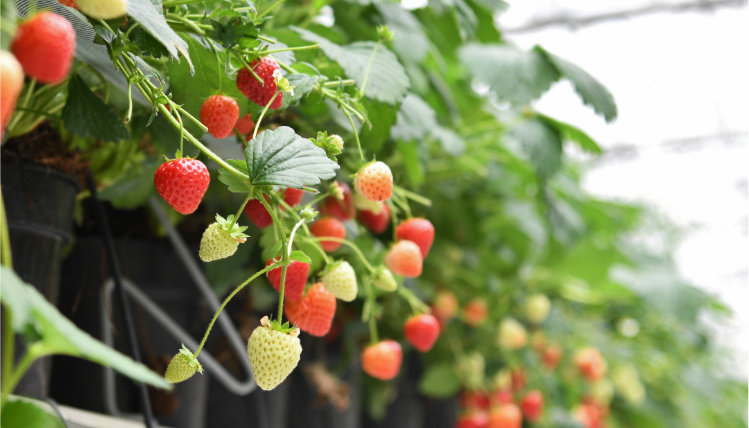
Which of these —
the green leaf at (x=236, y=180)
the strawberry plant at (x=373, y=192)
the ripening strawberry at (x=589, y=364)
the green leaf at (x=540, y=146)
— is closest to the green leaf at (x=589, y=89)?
the strawberry plant at (x=373, y=192)

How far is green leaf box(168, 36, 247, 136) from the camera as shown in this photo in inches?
18.8

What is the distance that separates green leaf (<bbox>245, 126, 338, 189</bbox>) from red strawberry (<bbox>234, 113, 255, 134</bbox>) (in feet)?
0.38

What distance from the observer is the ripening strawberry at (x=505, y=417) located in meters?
1.13

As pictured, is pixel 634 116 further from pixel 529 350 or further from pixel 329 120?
pixel 329 120

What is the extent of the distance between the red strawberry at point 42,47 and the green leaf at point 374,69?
304 mm

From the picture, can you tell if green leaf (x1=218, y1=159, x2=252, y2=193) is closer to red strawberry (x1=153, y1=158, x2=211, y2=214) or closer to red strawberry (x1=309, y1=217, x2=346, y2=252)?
red strawberry (x1=153, y1=158, x2=211, y2=214)

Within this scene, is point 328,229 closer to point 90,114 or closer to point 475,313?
point 90,114

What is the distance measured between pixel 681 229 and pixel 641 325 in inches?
53.1

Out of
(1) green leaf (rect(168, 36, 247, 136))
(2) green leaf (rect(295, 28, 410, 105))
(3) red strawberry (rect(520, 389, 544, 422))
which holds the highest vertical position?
(1) green leaf (rect(168, 36, 247, 136))

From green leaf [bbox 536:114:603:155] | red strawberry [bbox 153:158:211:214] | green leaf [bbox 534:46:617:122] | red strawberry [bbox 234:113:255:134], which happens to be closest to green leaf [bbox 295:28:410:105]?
red strawberry [bbox 234:113:255:134]

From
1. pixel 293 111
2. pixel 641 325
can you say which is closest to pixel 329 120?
pixel 293 111

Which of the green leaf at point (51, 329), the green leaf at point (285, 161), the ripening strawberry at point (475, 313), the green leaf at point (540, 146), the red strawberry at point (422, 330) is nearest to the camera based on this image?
the green leaf at point (51, 329)

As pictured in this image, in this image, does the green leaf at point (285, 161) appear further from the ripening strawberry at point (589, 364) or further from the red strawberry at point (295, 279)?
the ripening strawberry at point (589, 364)

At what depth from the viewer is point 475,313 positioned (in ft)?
4.03
